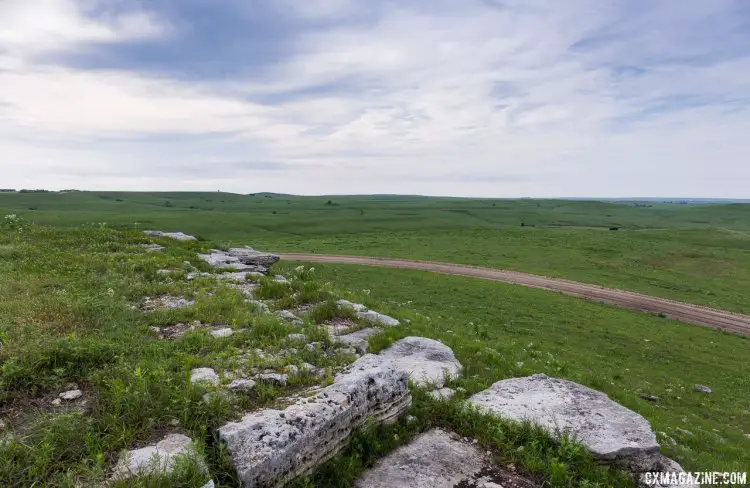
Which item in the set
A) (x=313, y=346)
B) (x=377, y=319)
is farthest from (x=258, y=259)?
(x=313, y=346)

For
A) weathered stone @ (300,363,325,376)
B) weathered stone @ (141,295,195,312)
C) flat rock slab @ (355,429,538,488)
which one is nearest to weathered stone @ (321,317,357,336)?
weathered stone @ (300,363,325,376)

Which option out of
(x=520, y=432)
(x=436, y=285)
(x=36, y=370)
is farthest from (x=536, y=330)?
(x=36, y=370)

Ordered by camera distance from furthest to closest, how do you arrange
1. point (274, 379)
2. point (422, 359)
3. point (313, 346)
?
point (422, 359), point (313, 346), point (274, 379)

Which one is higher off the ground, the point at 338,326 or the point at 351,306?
the point at 351,306

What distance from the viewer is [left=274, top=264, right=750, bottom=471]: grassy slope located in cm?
1317

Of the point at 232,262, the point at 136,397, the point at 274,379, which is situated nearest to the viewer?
the point at 136,397

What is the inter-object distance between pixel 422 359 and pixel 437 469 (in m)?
4.65

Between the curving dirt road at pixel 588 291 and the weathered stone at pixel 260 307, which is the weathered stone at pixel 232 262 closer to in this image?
the weathered stone at pixel 260 307

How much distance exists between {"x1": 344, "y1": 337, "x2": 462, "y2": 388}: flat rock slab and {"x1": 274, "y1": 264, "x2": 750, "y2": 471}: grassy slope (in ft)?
1.76

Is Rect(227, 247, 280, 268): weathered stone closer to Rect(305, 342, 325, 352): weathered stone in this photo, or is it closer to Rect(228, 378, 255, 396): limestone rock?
Rect(305, 342, 325, 352): weathered stone

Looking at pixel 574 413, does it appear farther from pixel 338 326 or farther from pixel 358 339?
pixel 338 326

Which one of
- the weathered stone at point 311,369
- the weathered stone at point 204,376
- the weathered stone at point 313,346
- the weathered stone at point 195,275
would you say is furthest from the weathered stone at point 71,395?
the weathered stone at point 195,275

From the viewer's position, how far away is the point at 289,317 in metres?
14.0

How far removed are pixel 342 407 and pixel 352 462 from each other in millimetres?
918
